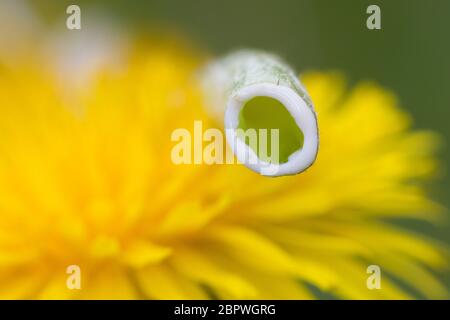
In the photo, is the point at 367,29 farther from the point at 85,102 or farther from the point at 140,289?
the point at 140,289

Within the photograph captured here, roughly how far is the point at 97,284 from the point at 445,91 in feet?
1.85

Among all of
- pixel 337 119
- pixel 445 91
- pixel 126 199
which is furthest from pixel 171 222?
pixel 445 91

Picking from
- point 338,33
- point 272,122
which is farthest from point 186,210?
point 338,33

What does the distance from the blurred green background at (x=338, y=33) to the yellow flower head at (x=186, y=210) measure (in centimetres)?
29

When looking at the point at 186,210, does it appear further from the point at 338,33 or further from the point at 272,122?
the point at 338,33

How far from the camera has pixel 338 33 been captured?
0.94 metres

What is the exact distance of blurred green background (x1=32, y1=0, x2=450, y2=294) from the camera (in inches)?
35.7

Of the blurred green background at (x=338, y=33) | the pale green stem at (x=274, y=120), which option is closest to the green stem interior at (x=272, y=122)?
the pale green stem at (x=274, y=120)

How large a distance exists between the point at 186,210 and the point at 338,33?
548 mm

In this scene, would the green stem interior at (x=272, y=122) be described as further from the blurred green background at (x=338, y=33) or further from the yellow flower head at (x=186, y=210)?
the blurred green background at (x=338, y=33)

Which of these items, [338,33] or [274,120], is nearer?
[274,120]

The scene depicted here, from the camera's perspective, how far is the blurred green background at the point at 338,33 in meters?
0.91

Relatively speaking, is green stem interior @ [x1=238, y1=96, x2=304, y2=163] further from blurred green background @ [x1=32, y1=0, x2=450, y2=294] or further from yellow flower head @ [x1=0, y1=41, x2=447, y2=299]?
blurred green background @ [x1=32, y1=0, x2=450, y2=294]
